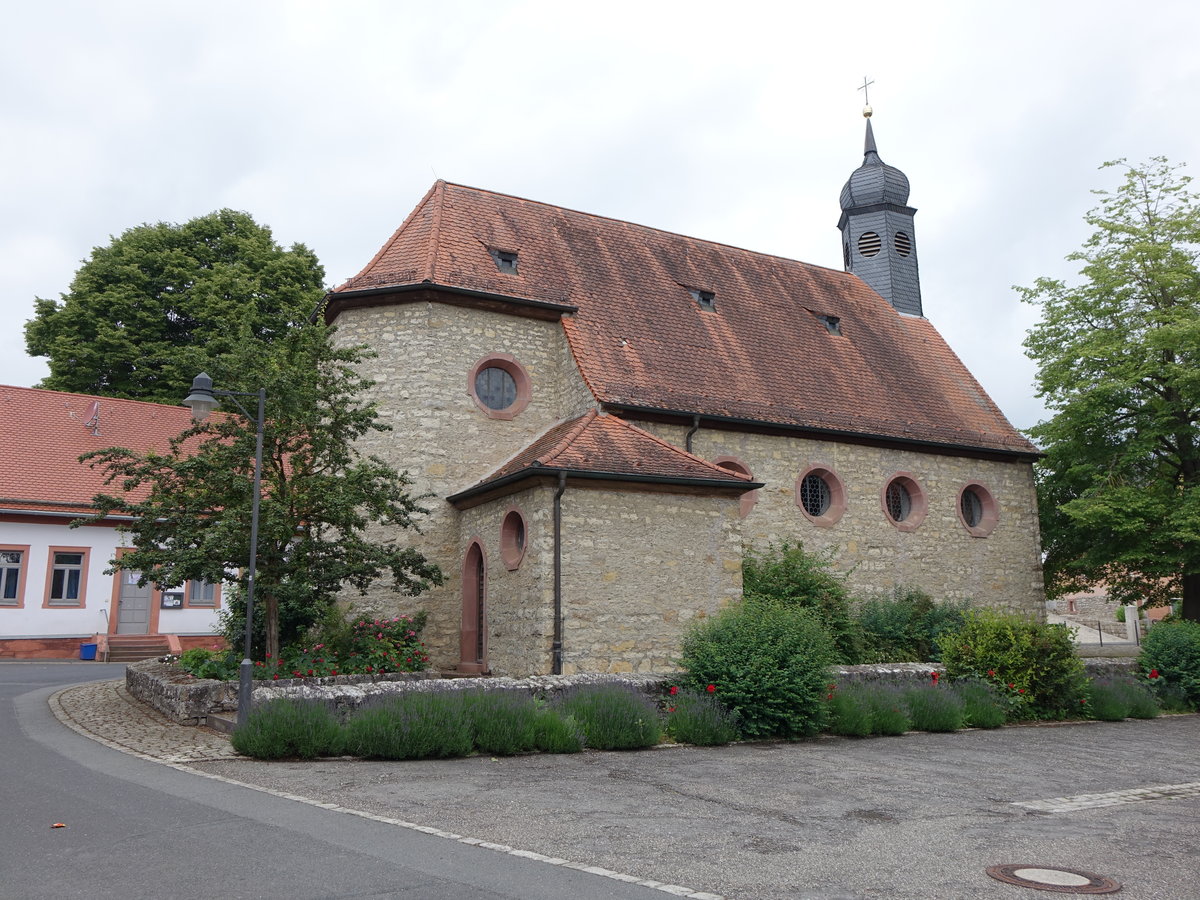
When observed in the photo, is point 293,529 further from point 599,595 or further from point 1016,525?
point 1016,525

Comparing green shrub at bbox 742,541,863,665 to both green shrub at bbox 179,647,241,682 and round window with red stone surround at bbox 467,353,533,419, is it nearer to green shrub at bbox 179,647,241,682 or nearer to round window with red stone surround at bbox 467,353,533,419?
round window with red stone surround at bbox 467,353,533,419

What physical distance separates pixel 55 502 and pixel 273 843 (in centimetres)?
1946

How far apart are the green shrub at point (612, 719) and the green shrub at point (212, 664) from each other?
488 cm

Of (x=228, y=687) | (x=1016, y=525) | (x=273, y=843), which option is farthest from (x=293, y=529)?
(x=1016, y=525)

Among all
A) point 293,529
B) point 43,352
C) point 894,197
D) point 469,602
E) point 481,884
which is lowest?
point 481,884

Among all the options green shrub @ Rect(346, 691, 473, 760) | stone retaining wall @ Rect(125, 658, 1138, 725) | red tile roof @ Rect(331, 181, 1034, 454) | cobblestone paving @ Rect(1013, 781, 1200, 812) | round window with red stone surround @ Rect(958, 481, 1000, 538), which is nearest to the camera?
cobblestone paving @ Rect(1013, 781, 1200, 812)

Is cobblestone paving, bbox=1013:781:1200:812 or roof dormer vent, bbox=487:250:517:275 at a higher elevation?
roof dormer vent, bbox=487:250:517:275

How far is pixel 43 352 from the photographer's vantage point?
27641 mm

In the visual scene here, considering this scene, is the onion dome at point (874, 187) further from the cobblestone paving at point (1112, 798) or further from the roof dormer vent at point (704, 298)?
the cobblestone paving at point (1112, 798)

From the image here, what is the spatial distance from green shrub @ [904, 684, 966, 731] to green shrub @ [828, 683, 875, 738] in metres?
0.93

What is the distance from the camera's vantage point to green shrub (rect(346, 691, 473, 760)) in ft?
29.1

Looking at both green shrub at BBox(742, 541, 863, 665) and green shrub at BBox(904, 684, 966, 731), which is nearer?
green shrub at BBox(904, 684, 966, 731)

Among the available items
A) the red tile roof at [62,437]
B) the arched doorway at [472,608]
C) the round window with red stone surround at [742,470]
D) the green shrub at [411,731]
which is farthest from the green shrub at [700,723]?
the red tile roof at [62,437]

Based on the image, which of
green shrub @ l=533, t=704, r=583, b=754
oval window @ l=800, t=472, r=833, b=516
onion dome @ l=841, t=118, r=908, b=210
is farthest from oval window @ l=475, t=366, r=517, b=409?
onion dome @ l=841, t=118, r=908, b=210
